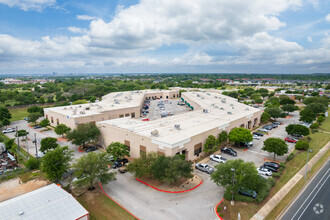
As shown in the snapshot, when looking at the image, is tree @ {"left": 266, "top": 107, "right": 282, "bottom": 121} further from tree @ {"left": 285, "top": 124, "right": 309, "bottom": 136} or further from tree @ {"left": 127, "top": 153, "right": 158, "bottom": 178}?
tree @ {"left": 127, "top": 153, "right": 158, "bottom": 178}

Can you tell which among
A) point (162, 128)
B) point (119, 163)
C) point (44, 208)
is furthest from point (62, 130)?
point (44, 208)

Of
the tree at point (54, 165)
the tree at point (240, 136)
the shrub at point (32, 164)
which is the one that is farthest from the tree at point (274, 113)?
the shrub at point (32, 164)

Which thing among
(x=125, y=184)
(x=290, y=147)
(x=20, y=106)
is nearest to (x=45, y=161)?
(x=125, y=184)

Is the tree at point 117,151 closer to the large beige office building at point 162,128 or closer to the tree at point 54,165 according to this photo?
the large beige office building at point 162,128

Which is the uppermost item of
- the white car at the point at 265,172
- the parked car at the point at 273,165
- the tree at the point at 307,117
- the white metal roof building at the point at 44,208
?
the tree at the point at 307,117

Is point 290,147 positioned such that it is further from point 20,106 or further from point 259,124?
point 20,106

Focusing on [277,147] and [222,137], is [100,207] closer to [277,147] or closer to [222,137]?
[222,137]
